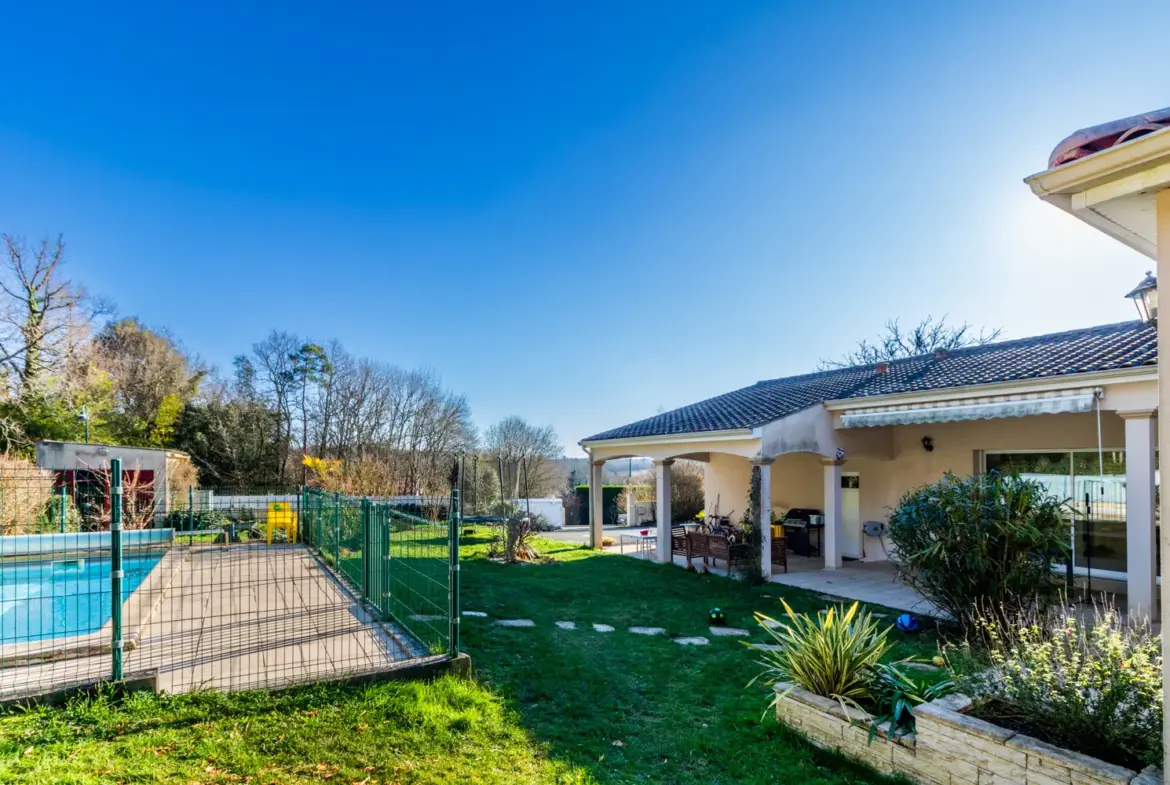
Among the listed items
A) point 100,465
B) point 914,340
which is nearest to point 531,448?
point 100,465

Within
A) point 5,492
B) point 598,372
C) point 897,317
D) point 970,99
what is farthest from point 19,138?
point 897,317

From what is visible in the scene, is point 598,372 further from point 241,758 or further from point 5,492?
point 241,758

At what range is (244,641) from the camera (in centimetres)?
730

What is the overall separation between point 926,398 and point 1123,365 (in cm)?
346

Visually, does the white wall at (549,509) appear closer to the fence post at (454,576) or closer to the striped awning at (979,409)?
the striped awning at (979,409)

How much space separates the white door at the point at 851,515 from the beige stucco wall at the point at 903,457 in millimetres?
167

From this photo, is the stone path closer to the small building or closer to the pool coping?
the pool coping

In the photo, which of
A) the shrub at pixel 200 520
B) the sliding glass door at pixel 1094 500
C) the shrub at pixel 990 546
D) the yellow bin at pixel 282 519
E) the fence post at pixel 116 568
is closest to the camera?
the fence post at pixel 116 568

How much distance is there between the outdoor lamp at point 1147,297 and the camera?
6281 mm

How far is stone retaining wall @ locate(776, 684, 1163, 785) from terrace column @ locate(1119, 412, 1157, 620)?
755 centimetres

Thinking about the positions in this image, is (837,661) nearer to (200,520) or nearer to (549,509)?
(200,520)

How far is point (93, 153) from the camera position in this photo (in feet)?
49.6

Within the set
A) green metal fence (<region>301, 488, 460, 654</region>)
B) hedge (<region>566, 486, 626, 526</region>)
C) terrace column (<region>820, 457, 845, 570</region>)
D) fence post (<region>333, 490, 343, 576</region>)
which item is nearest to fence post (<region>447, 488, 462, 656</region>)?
green metal fence (<region>301, 488, 460, 654</region>)

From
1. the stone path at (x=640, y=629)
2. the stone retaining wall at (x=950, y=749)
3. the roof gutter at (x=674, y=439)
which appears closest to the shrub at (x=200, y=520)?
the roof gutter at (x=674, y=439)
